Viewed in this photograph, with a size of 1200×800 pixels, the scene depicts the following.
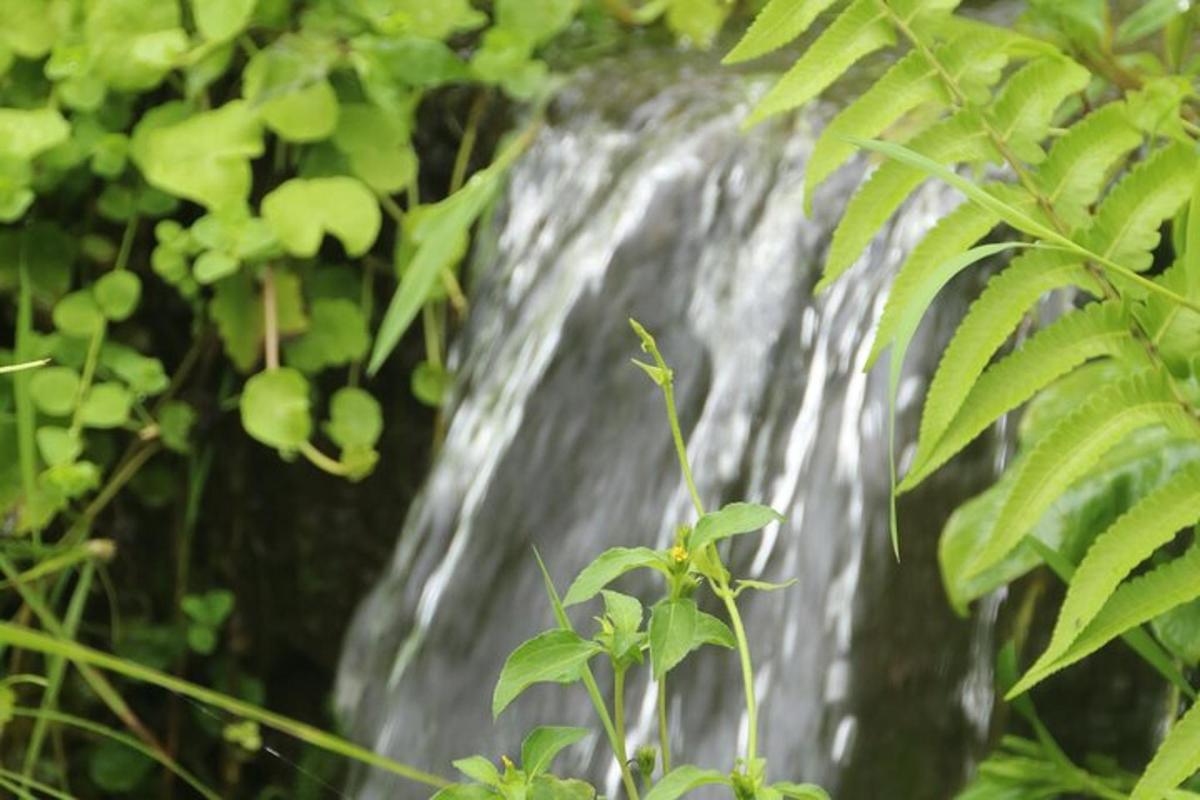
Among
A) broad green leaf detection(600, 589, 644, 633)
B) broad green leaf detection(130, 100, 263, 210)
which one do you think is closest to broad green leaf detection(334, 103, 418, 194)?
broad green leaf detection(130, 100, 263, 210)

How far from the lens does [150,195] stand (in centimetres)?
271

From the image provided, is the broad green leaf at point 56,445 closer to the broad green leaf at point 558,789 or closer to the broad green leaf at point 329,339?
the broad green leaf at point 329,339

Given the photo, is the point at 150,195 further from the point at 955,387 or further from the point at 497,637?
the point at 955,387

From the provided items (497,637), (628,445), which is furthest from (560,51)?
(497,637)

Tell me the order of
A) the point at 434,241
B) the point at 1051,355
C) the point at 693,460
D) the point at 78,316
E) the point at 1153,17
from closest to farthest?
1. the point at 1051,355
2. the point at 1153,17
3. the point at 693,460
4. the point at 434,241
5. the point at 78,316

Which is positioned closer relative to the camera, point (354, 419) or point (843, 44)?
point (843, 44)

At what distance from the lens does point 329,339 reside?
2.75 meters

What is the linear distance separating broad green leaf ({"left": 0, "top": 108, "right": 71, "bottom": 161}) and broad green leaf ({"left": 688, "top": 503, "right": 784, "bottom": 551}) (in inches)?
66.7

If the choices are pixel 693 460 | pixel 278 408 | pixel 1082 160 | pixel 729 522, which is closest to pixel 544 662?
pixel 729 522

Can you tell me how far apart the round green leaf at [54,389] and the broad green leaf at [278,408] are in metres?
0.26

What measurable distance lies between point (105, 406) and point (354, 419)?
392mm

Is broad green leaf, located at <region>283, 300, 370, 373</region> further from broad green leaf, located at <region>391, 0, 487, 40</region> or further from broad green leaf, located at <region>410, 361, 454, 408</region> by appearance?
broad green leaf, located at <region>391, 0, 487, 40</region>

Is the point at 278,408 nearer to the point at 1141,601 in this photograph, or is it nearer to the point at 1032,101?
the point at 1032,101

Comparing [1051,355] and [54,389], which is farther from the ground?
[1051,355]
